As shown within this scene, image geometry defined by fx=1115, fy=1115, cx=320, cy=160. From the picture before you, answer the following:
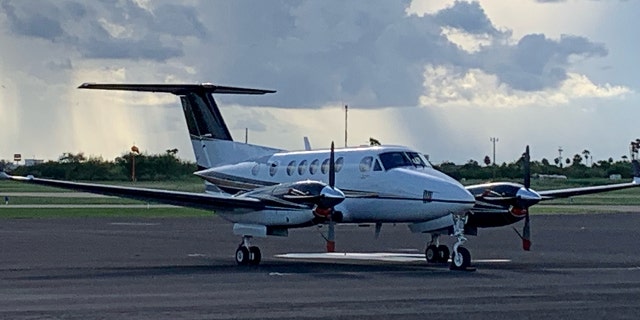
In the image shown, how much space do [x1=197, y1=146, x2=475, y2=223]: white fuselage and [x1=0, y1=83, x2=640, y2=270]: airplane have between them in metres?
0.02

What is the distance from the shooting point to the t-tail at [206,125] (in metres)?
31.5

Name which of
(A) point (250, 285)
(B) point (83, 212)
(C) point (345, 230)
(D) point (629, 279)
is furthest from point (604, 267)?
(B) point (83, 212)

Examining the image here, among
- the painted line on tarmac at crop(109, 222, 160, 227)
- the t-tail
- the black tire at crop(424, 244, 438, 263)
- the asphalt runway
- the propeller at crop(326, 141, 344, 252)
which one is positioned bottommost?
the asphalt runway

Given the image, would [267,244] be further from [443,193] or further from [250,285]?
[250,285]

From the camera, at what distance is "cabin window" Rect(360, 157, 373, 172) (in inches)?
1043

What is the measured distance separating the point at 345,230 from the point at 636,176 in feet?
50.4

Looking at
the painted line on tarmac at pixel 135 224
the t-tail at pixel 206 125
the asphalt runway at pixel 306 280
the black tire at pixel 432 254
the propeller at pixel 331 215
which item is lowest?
the asphalt runway at pixel 306 280

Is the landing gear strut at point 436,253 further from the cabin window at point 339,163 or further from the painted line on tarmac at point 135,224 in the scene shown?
the painted line on tarmac at point 135,224

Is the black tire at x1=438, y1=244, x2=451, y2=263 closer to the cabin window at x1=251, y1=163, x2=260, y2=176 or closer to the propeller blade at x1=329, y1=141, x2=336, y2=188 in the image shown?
the propeller blade at x1=329, y1=141, x2=336, y2=188

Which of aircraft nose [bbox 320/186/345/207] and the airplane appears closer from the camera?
aircraft nose [bbox 320/186/345/207]

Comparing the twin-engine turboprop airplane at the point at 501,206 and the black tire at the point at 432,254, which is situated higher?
the twin-engine turboprop airplane at the point at 501,206

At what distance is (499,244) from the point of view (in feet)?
112

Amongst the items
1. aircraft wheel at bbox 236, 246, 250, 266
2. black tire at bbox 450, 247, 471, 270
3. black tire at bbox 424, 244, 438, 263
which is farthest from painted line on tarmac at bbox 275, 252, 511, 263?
black tire at bbox 450, 247, 471, 270

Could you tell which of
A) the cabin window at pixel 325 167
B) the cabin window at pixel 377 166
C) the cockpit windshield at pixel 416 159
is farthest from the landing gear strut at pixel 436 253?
the cabin window at pixel 325 167
